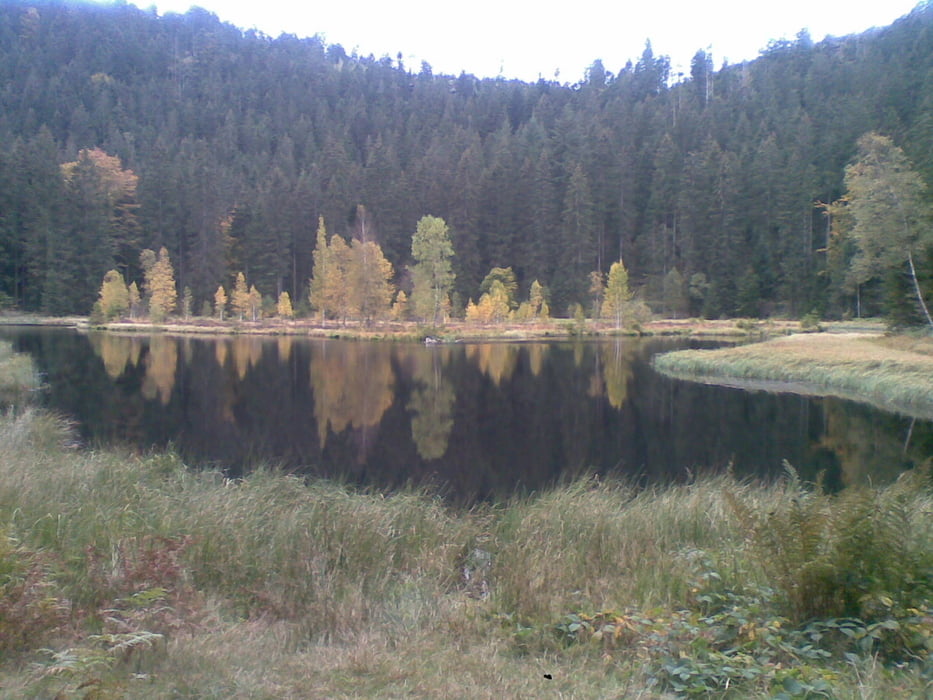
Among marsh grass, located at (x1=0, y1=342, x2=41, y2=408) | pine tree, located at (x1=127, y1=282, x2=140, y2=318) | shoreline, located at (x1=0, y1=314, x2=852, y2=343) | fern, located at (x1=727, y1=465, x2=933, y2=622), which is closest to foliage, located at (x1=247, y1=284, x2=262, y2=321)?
shoreline, located at (x1=0, y1=314, x2=852, y2=343)

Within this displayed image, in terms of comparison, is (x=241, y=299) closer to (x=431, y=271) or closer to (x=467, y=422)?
(x=431, y=271)

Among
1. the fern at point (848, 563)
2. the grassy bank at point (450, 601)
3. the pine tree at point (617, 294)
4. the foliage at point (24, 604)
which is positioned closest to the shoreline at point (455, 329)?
the pine tree at point (617, 294)

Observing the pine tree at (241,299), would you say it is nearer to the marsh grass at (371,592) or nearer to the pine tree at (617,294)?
the pine tree at (617,294)

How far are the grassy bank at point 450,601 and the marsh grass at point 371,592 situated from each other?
2cm

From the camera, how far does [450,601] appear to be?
5.22m

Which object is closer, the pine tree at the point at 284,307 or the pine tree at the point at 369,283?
the pine tree at the point at 369,283

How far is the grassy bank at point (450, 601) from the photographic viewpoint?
3.64m

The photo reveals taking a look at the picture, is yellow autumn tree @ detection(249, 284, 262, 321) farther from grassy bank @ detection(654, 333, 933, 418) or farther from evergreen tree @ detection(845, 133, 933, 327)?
evergreen tree @ detection(845, 133, 933, 327)

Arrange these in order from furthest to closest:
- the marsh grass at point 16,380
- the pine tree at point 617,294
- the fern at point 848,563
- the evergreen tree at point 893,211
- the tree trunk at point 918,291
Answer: the pine tree at point 617,294, the evergreen tree at point 893,211, the tree trunk at point 918,291, the marsh grass at point 16,380, the fern at point 848,563

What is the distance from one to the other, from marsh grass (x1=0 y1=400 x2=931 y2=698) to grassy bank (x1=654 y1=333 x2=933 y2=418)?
48.0ft

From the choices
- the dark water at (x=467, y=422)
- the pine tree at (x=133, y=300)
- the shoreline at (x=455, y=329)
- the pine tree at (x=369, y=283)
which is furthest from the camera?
the pine tree at (x=133, y=300)

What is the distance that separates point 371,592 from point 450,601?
0.69 m

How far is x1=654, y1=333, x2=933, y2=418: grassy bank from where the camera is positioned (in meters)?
20.6

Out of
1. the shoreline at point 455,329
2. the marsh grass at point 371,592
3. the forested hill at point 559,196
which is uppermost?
the forested hill at point 559,196
